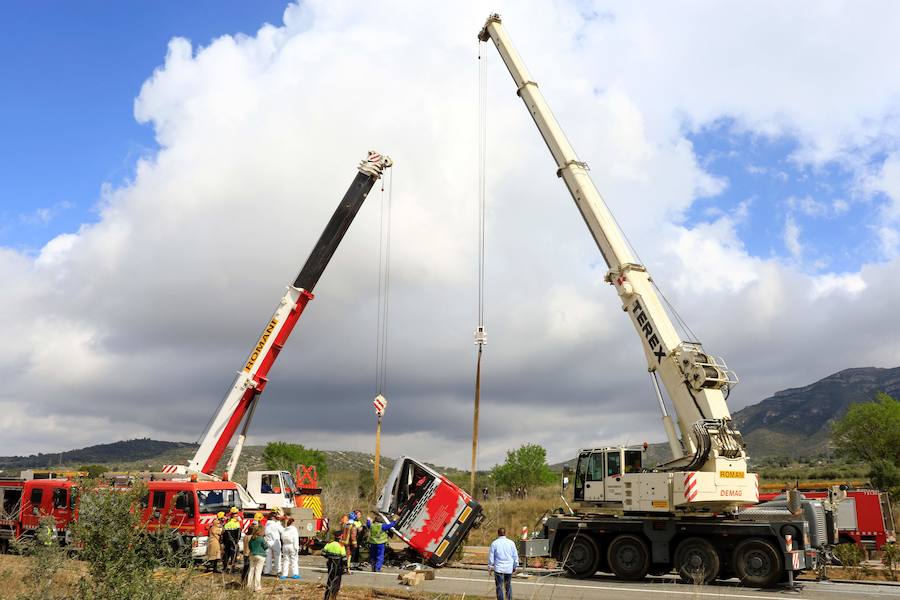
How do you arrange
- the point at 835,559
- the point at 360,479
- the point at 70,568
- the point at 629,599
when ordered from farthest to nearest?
the point at 360,479 < the point at 835,559 < the point at 629,599 < the point at 70,568

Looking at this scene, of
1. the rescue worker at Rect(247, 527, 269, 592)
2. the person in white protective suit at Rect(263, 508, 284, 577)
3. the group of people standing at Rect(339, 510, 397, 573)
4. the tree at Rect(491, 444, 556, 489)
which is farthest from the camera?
the tree at Rect(491, 444, 556, 489)

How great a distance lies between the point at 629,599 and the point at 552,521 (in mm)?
4947

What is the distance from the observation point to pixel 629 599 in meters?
15.1

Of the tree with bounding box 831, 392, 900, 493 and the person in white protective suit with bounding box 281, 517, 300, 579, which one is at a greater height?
the tree with bounding box 831, 392, 900, 493

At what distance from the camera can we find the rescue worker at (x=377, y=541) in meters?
19.4

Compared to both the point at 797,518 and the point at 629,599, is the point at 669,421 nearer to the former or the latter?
the point at 797,518

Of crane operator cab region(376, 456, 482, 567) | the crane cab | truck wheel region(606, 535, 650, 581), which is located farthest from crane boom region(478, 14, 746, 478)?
the crane cab

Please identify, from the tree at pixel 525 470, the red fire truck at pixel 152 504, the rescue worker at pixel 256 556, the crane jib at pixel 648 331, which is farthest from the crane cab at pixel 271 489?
the tree at pixel 525 470

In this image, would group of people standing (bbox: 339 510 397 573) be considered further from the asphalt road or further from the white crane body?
the white crane body

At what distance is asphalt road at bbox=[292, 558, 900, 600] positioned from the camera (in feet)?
50.9

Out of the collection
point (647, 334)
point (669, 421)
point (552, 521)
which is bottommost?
point (552, 521)

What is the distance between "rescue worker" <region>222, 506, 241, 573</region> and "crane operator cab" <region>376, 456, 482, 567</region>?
3.61 m

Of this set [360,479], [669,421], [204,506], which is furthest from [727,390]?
[360,479]

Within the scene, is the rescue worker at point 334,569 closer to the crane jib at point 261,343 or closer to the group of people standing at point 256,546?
the group of people standing at point 256,546
